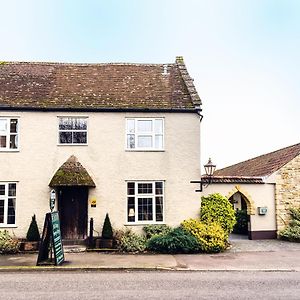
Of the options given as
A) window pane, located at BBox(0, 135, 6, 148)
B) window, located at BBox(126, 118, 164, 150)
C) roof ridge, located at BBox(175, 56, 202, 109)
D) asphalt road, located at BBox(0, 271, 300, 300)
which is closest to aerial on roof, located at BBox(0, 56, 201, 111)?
roof ridge, located at BBox(175, 56, 202, 109)

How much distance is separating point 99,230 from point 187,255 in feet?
14.5

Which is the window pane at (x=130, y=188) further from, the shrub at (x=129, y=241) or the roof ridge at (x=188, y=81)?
the roof ridge at (x=188, y=81)

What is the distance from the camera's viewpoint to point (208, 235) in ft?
50.7

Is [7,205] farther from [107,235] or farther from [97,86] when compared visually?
[97,86]

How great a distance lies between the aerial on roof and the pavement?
6.79 meters

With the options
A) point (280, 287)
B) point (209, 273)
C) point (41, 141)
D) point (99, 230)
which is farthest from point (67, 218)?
point (280, 287)

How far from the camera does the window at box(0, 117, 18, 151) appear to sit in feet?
55.9

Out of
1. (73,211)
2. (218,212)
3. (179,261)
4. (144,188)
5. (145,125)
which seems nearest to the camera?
(179,261)

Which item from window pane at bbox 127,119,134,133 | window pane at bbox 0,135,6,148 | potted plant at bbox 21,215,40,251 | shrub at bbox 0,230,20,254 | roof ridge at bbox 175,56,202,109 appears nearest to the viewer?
shrub at bbox 0,230,20,254

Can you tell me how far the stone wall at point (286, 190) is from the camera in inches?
756

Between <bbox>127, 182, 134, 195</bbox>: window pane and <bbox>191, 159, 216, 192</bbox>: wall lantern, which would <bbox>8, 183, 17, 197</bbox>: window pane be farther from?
<bbox>191, 159, 216, 192</bbox>: wall lantern

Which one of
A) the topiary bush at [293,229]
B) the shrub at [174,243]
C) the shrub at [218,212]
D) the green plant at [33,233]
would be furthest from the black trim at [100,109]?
the topiary bush at [293,229]

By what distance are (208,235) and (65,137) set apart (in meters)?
7.91

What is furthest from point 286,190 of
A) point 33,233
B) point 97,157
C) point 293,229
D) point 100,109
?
point 33,233
